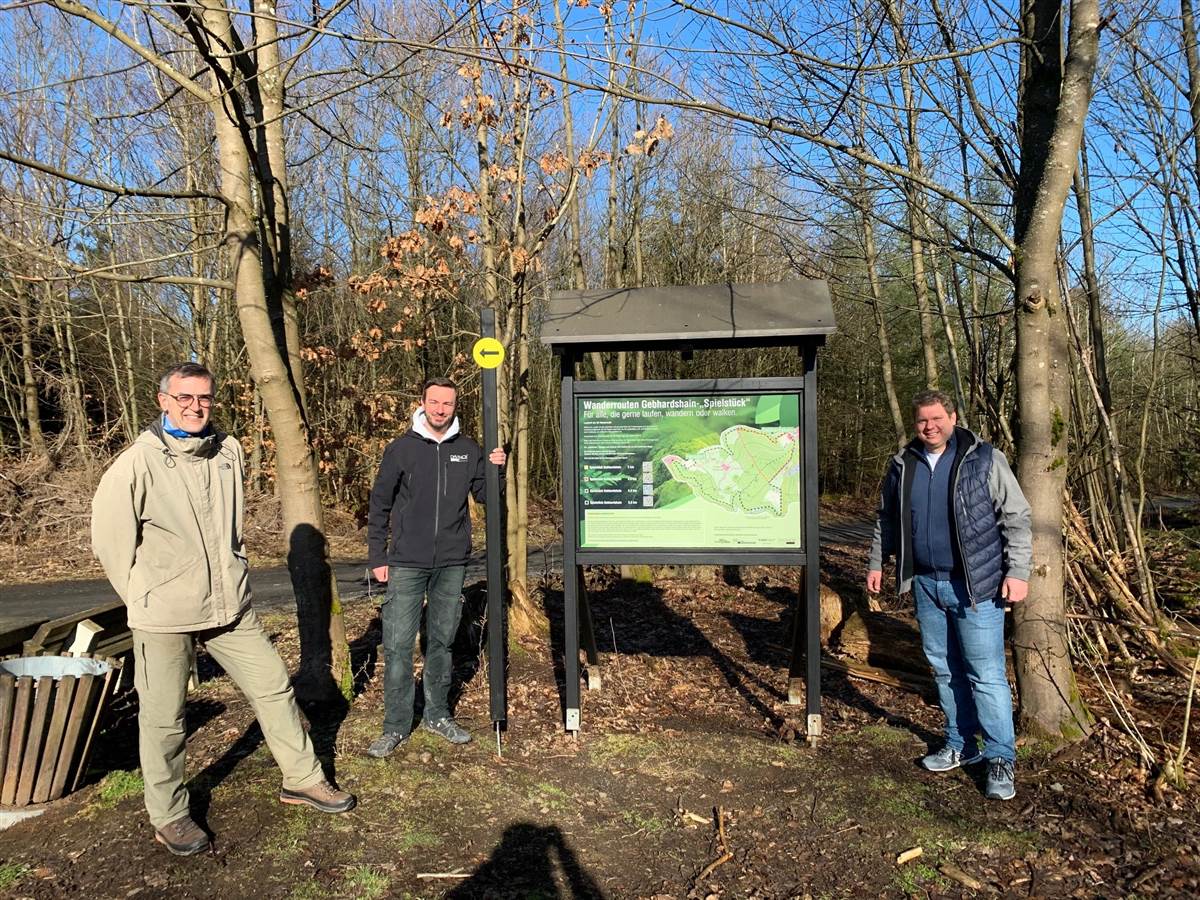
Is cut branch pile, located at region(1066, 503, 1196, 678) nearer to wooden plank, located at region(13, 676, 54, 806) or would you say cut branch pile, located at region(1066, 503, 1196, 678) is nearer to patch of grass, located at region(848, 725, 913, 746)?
patch of grass, located at region(848, 725, 913, 746)

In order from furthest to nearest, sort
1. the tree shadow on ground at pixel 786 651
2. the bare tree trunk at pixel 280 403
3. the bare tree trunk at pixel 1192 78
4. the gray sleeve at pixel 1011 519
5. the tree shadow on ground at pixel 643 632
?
1. the bare tree trunk at pixel 1192 78
2. the tree shadow on ground at pixel 643 632
3. the tree shadow on ground at pixel 786 651
4. the bare tree trunk at pixel 280 403
5. the gray sleeve at pixel 1011 519

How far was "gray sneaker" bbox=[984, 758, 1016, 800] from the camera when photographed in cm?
367

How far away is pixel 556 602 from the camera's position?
791 cm

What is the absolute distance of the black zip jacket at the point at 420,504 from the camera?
4332mm

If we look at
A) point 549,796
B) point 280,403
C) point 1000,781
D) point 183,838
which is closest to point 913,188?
point 1000,781

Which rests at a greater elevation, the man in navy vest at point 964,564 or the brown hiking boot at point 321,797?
the man in navy vest at point 964,564

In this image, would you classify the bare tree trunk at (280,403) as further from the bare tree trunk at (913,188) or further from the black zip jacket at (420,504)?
the bare tree trunk at (913,188)

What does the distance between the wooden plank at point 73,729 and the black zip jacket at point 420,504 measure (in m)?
1.37

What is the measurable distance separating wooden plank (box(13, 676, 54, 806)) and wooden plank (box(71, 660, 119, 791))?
0.18 metres

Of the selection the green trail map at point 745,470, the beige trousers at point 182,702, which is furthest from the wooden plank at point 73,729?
the green trail map at point 745,470

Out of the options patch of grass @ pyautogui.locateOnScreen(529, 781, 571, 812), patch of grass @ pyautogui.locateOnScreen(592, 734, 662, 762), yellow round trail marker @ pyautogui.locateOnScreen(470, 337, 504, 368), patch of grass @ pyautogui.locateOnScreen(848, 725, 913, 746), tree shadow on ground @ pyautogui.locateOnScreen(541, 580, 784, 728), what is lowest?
tree shadow on ground @ pyautogui.locateOnScreen(541, 580, 784, 728)

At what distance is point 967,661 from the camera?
3.86 m

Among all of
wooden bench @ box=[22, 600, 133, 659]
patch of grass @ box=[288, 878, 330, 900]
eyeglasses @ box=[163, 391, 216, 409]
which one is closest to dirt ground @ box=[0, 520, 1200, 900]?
patch of grass @ box=[288, 878, 330, 900]

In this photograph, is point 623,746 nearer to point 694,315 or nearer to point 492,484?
point 492,484
